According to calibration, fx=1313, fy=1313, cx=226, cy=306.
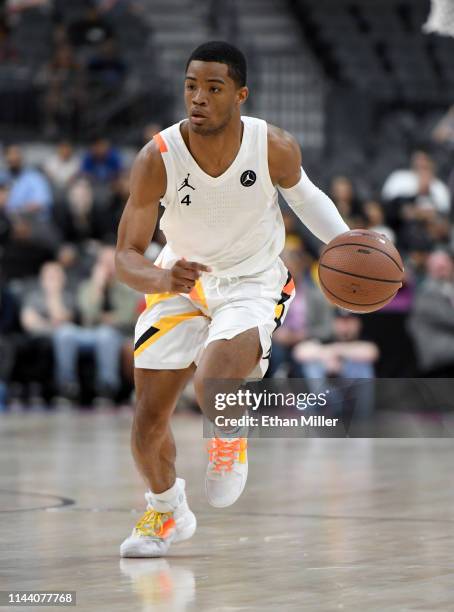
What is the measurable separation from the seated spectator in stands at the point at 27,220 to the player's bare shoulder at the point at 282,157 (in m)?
10.0

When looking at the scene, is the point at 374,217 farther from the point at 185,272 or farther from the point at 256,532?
the point at 185,272

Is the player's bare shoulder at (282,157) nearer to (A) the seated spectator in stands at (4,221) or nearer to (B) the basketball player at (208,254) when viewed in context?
(B) the basketball player at (208,254)

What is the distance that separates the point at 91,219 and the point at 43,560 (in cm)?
1146

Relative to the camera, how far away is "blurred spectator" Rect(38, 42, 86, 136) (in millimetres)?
18531

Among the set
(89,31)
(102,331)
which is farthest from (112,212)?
(89,31)

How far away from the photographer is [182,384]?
5.70 m

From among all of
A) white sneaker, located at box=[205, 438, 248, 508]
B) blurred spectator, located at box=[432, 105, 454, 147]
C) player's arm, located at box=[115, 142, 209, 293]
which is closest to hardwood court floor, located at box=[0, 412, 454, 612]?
white sneaker, located at box=[205, 438, 248, 508]

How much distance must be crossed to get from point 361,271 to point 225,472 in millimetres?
1034

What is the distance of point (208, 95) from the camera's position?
17.9ft

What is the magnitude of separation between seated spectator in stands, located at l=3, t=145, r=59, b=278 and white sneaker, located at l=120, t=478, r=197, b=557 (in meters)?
9.94

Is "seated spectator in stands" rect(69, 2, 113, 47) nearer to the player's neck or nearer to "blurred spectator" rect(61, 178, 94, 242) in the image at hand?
"blurred spectator" rect(61, 178, 94, 242)

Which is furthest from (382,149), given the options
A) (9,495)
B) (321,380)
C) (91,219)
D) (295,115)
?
(9,495)

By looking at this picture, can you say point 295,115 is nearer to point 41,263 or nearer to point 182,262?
point 41,263

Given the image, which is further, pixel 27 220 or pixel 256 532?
pixel 27 220
